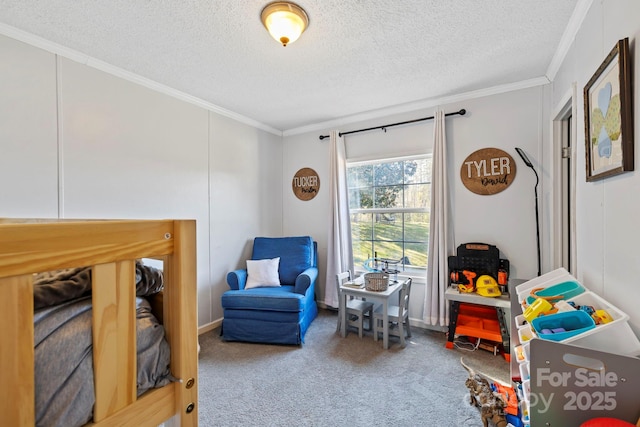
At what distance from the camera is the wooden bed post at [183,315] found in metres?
0.82

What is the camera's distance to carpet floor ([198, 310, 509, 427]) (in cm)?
168

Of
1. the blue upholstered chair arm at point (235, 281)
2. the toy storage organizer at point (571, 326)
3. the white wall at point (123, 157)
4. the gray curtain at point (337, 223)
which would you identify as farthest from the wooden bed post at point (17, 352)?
the gray curtain at point (337, 223)

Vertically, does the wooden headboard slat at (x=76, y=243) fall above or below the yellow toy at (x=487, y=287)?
above

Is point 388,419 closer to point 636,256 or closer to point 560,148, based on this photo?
point 636,256

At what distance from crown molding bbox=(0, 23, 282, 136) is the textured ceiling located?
0.04 m

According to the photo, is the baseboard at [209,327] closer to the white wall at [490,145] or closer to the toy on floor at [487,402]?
the white wall at [490,145]

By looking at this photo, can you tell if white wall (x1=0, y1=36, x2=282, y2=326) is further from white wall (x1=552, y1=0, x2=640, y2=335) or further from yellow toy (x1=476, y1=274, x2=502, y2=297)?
white wall (x1=552, y1=0, x2=640, y2=335)

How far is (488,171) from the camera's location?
2.59m

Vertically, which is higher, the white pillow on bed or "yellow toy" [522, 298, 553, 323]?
"yellow toy" [522, 298, 553, 323]

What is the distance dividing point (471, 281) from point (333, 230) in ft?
5.02

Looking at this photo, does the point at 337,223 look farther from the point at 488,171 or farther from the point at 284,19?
the point at 284,19

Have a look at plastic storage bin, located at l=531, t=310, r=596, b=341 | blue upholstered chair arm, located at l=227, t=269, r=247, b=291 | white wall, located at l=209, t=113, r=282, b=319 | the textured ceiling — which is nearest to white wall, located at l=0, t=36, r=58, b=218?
the textured ceiling

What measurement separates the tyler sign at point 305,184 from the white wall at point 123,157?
470 mm

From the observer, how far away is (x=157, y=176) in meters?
2.51
